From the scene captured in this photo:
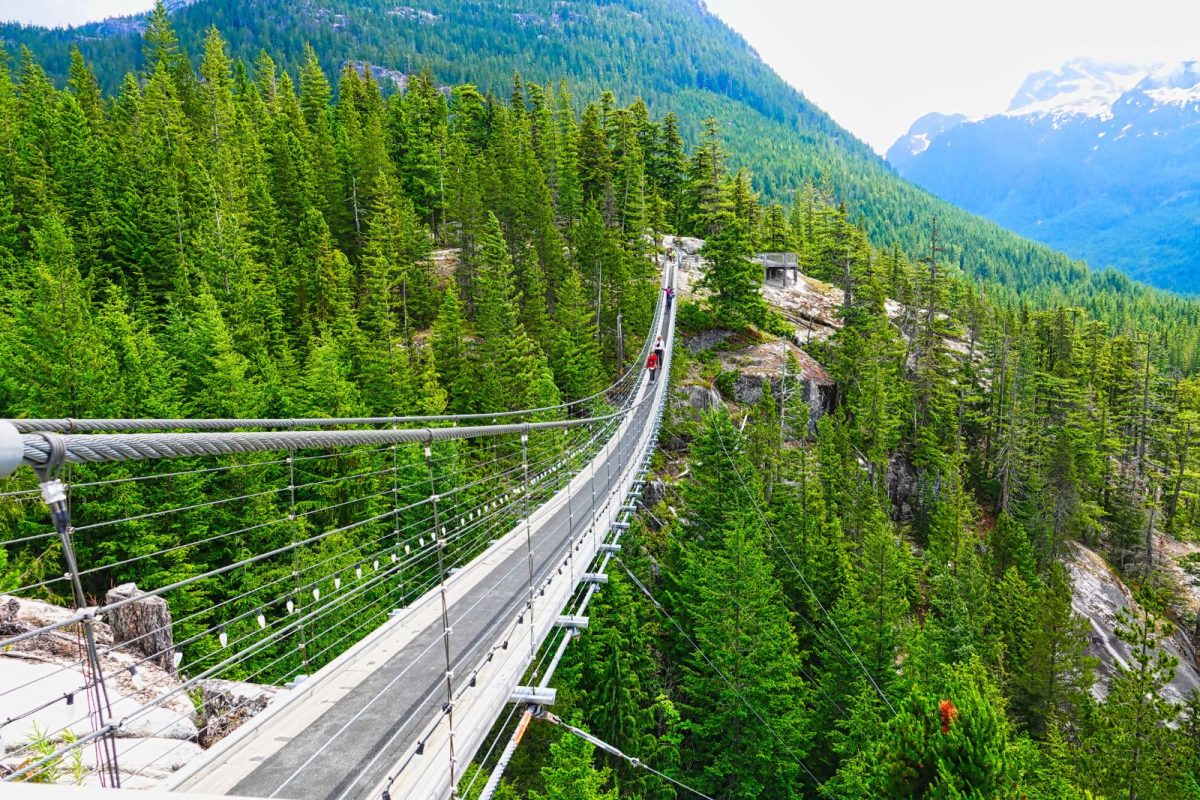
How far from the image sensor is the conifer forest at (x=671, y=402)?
17016 mm

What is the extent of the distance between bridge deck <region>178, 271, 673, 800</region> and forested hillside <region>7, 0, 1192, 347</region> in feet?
265

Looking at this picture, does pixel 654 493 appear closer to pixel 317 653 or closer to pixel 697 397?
pixel 697 397

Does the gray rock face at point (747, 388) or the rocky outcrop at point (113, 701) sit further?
the gray rock face at point (747, 388)

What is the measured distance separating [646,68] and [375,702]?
166 meters

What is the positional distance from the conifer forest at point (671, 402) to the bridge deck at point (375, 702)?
1397 mm

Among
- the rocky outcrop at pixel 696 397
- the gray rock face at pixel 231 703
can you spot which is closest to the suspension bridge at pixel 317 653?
the gray rock face at pixel 231 703

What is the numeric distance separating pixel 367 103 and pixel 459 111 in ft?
21.0

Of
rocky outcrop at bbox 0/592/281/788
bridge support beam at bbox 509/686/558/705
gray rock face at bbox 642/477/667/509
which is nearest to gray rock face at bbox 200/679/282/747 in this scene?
rocky outcrop at bbox 0/592/281/788

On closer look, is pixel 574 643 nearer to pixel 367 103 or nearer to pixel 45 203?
pixel 45 203

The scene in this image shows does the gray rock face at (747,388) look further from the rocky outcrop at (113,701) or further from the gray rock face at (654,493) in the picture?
the rocky outcrop at (113,701)

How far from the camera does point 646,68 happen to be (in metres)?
152

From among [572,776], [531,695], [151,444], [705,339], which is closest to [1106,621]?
[705,339]

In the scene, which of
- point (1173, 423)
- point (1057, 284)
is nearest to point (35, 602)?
point (1173, 423)

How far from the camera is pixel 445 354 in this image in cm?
2594
